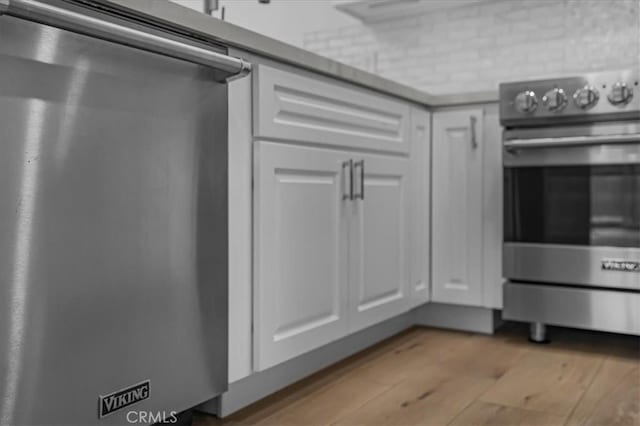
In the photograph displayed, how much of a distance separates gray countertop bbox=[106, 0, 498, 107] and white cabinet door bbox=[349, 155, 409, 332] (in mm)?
252

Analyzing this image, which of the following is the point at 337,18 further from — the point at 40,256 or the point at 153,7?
the point at 40,256

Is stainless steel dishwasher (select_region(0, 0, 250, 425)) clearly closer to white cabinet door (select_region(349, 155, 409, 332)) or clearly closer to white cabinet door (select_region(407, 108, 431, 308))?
white cabinet door (select_region(349, 155, 409, 332))

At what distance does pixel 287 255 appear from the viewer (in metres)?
1.64

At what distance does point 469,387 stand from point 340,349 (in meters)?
0.45

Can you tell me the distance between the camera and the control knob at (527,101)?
2.20 m

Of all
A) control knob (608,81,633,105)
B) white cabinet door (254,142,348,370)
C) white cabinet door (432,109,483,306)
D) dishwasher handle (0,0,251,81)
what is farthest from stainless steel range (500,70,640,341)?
dishwasher handle (0,0,251,81)

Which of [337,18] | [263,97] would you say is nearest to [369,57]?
[337,18]

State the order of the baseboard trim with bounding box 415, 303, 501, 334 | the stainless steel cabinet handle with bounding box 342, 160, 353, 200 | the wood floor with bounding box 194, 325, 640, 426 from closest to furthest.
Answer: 1. the wood floor with bounding box 194, 325, 640, 426
2. the stainless steel cabinet handle with bounding box 342, 160, 353, 200
3. the baseboard trim with bounding box 415, 303, 501, 334

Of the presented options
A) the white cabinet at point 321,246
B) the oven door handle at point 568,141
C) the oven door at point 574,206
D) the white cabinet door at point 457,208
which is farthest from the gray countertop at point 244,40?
the oven door at point 574,206

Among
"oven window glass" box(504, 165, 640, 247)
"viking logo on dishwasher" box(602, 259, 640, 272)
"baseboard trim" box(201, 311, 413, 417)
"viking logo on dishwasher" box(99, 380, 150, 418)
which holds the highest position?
"oven window glass" box(504, 165, 640, 247)

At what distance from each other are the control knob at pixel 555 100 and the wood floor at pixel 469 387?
852mm

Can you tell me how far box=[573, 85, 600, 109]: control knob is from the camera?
2.10 m

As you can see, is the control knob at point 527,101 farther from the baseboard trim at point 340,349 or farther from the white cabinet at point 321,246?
the baseboard trim at point 340,349

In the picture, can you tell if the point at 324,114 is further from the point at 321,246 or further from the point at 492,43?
the point at 492,43
